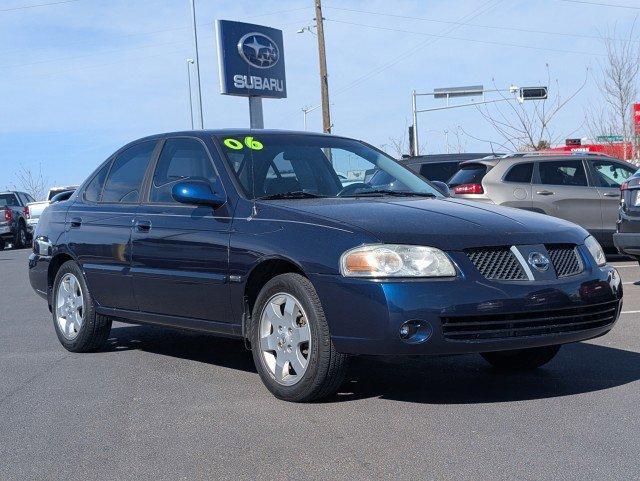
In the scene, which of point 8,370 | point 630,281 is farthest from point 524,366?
point 630,281

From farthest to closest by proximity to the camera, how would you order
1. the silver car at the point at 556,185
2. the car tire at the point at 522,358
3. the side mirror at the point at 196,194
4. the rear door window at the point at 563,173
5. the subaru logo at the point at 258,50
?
1. the subaru logo at the point at 258,50
2. the rear door window at the point at 563,173
3. the silver car at the point at 556,185
4. the car tire at the point at 522,358
5. the side mirror at the point at 196,194

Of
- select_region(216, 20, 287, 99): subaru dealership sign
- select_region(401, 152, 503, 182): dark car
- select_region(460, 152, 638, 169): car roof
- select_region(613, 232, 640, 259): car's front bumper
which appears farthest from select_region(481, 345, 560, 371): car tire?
select_region(216, 20, 287, 99): subaru dealership sign

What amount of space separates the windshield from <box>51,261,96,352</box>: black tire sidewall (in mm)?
1835

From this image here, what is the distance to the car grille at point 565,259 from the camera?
5527 millimetres

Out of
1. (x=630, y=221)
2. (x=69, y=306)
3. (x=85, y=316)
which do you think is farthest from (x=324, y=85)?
(x=85, y=316)

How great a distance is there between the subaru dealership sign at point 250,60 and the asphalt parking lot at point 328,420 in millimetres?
25214

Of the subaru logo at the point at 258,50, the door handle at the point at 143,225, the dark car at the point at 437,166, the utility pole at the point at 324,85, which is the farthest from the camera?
the subaru logo at the point at 258,50

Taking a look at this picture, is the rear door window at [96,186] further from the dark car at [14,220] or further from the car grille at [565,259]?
the dark car at [14,220]

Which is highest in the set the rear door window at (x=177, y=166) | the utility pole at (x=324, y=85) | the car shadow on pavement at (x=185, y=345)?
the utility pole at (x=324, y=85)

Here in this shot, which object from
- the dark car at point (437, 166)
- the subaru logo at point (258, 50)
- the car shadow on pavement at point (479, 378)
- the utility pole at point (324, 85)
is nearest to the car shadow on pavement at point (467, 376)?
the car shadow on pavement at point (479, 378)

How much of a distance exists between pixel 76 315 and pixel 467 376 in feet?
10.6

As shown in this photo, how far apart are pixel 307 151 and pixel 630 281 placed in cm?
646

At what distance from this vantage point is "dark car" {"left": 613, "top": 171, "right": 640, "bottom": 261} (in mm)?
9852

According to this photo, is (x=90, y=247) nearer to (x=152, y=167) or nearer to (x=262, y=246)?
(x=152, y=167)
